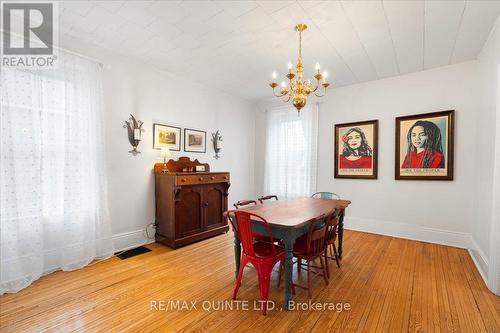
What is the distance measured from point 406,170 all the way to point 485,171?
3.60 ft

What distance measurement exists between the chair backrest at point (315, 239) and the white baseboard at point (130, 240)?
2.73 meters

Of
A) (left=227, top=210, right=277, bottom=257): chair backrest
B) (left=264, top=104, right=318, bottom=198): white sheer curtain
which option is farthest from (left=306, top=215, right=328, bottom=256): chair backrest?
(left=264, top=104, right=318, bottom=198): white sheer curtain

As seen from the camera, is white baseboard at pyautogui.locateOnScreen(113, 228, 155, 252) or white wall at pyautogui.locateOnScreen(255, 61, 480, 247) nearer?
white baseboard at pyautogui.locateOnScreen(113, 228, 155, 252)

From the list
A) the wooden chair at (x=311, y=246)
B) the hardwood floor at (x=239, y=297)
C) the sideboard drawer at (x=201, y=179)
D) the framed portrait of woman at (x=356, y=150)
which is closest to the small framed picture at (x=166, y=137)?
the sideboard drawer at (x=201, y=179)

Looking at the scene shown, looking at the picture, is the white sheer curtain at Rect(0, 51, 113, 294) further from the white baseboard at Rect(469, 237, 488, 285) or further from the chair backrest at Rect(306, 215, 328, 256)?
the white baseboard at Rect(469, 237, 488, 285)

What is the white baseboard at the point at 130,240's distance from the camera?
11.0ft

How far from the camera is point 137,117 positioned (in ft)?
11.7

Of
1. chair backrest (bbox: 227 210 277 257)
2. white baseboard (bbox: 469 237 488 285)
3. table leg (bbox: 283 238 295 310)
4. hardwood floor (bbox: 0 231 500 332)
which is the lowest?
hardwood floor (bbox: 0 231 500 332)

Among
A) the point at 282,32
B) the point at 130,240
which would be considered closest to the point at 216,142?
the point at 130,240

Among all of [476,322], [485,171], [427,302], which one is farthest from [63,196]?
[485,171]

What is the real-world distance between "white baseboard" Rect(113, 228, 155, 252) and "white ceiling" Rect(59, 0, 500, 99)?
271 centimetres

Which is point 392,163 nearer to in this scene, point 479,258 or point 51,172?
point 479,258

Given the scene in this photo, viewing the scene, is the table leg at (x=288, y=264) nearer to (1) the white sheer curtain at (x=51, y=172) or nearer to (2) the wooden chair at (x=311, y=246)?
(2) the wooden chair at (x=311, y=246)

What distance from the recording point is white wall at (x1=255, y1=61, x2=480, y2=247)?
11.6 feet
